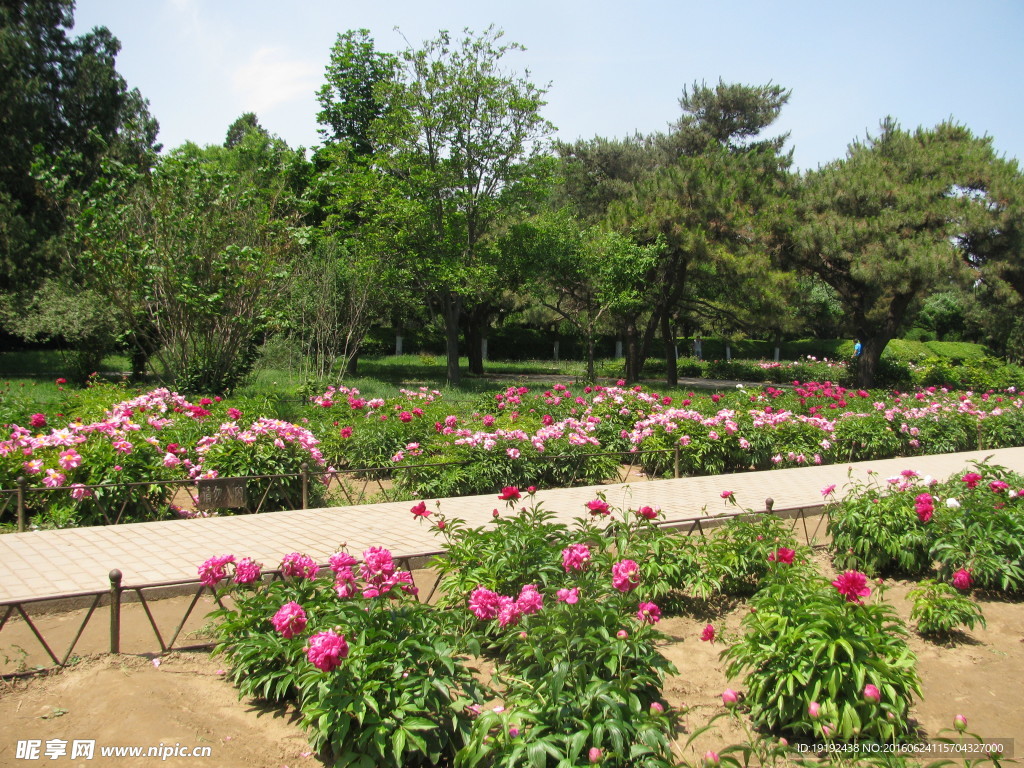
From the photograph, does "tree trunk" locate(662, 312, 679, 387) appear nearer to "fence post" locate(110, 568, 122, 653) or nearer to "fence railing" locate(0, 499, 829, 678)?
"fence railing" locate(0, 499, 829, 678)

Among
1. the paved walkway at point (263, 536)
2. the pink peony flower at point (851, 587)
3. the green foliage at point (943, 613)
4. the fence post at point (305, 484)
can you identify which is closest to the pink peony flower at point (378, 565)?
the paved walkway at point (263, 536)

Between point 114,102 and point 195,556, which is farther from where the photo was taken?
point 114,102

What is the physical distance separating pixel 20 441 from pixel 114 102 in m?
23.7

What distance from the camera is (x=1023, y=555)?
4648mm

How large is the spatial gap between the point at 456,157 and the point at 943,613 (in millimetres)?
17257

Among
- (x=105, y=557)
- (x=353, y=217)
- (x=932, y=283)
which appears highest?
(x=353, y=217)

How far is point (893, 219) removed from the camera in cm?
1972

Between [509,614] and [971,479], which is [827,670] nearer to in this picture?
[509,614]

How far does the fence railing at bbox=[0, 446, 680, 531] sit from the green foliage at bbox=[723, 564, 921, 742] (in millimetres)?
4404

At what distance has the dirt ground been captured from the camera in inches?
114

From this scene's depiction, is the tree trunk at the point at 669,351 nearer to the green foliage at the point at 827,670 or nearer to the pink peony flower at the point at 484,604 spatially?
the green foliage at the point at 827,670

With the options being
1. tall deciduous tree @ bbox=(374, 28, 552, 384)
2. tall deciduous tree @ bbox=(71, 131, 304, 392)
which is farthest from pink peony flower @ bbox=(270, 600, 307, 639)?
tall deciduous tree @ bbox=(374, 28, 552, 384)

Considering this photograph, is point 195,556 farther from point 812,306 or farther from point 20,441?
point 812,306

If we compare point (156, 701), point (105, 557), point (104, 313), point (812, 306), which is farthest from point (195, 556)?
point (812, 306)
